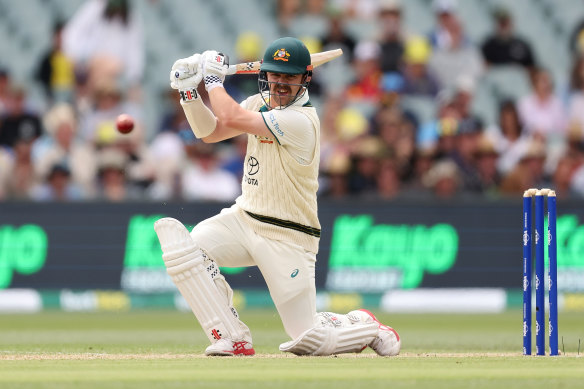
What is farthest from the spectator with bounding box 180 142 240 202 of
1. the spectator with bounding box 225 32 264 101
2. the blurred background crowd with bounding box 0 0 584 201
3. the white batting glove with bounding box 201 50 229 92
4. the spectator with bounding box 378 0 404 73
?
the white batting glove with bounding box 201 50 229 92

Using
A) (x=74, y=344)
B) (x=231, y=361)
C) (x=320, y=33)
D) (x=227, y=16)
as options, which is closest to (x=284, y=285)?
(x=231, y=361)

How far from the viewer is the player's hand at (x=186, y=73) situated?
644 cm

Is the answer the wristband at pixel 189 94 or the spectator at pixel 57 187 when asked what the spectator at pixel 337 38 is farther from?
the wristband at pixel 189 94

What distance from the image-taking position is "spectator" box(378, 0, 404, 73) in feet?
44.4

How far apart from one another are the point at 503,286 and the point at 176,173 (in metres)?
3.39

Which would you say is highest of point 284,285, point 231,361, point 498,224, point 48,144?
point 48,144

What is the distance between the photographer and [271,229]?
6449 millimetres

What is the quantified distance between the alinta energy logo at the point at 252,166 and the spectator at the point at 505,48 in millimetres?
8170

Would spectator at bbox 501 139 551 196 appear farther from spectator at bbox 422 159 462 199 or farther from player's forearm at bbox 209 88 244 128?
player's forearm at bbox 209 88 244 128

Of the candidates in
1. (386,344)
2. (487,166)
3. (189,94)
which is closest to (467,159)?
(487,166)

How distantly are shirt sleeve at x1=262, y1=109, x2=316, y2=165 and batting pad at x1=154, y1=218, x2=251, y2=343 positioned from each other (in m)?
0.69

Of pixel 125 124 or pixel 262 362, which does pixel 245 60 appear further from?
pixel 262 362

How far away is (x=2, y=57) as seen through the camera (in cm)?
1445

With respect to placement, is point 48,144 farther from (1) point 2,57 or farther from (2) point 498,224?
(2) point 498,224
